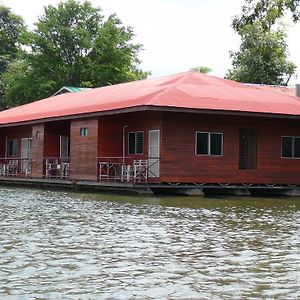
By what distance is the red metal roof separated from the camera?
75.5ft

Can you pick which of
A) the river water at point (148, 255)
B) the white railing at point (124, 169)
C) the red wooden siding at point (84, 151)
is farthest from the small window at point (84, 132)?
the river water at point (148, 255)

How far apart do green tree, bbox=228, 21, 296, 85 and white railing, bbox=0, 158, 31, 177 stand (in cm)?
2086

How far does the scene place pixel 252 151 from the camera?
25109 mm

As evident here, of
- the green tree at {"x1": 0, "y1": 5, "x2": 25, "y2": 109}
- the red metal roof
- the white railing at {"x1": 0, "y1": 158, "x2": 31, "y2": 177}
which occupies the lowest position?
the white railing at {"x1": 0, "y1": 158, "x2": 31, "y2": 177}

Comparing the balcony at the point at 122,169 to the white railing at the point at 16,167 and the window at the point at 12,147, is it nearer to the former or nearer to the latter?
the white railing at the point at 16,167

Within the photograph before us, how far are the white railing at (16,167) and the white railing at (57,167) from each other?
1951 mm

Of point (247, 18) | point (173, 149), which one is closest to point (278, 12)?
point (247, 18)

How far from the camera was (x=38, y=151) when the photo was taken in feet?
97.4

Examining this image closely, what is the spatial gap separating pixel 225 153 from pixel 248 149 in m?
1.24

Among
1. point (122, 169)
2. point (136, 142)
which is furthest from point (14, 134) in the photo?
point (122, 169)

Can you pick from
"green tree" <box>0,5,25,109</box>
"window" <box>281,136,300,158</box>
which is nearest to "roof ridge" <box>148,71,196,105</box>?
"window" <box>281,136,300,158</box>

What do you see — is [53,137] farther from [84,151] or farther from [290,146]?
[290,146]

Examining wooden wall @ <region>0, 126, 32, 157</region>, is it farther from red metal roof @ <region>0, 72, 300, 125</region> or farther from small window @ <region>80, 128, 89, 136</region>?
small window @ <region>80, 128, 89, 136</region>

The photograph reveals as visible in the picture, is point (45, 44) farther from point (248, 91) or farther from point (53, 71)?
point (248, 91)
